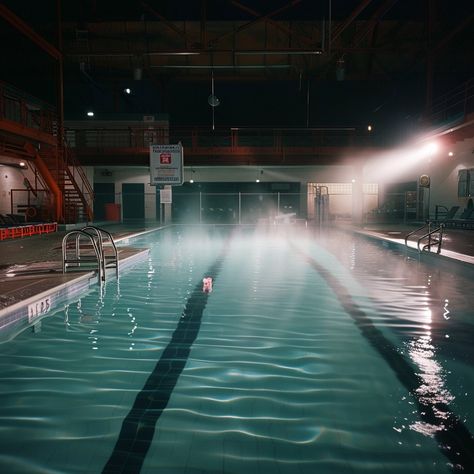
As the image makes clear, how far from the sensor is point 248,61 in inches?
1060

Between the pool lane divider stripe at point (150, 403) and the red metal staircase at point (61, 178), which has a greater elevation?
the red metal staircase at point (61, 178)

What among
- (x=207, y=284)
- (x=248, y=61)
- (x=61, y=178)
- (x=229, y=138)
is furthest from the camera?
(x=229, y=138)

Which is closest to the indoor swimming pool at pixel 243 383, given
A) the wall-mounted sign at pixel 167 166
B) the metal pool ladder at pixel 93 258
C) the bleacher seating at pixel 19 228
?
the metal pool ladder at pixel 93 258

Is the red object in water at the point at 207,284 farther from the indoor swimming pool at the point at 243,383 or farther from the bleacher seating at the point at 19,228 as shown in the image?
the bleacher seating at the point at 19,228

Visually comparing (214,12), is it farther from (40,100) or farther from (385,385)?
(385,385)

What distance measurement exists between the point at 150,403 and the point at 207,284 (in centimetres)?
527

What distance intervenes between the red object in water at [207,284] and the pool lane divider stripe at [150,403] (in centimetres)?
199

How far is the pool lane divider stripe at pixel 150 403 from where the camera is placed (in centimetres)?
291

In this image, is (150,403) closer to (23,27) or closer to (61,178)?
(23,27)

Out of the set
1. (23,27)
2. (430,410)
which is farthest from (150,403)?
(23,27)

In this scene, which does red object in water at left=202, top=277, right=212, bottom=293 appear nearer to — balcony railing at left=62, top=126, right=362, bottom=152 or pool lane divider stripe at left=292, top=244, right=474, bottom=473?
pool lane divider stripe at left=292, top=244, right=474, bottom=473

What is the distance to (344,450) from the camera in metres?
3.03

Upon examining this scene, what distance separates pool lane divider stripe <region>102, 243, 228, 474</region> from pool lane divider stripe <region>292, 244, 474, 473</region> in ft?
6.44

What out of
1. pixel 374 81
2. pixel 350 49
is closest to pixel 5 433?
pixel 350 49
